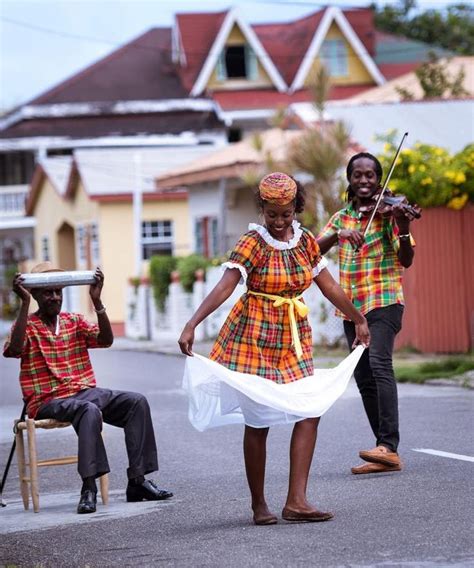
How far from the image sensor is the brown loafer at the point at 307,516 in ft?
23.2

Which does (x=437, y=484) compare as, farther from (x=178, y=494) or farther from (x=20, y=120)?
(x=20, y=120)

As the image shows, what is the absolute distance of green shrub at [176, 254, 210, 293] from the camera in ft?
92.7

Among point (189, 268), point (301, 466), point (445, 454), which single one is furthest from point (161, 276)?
point (301, 466)

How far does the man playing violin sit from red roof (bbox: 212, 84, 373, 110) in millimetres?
33753

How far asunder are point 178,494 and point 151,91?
38313 mm

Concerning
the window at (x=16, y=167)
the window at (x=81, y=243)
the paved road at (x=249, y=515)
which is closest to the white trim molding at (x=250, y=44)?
the window at (x=81, y=243)

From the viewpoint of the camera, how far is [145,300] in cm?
3194

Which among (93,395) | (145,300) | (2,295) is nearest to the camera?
(93,395)

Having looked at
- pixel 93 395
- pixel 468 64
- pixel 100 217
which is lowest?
pixel 93 395

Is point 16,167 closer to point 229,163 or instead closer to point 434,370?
point 229,163

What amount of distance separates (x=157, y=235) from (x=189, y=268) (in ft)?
35.4

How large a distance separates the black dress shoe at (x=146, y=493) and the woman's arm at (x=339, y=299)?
1.53m

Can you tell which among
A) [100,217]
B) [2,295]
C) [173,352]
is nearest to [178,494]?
[173,352]

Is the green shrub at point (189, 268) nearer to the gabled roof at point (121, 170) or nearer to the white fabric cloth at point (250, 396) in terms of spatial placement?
the gabled roof at point (121, 170)
